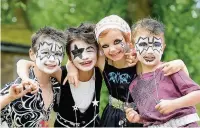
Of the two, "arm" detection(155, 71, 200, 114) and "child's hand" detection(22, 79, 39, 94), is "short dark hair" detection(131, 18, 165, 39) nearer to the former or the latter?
"arm" detection(155, 71, 200, 114)

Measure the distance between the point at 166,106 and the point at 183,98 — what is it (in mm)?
74

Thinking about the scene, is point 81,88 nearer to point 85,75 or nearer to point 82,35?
point 85,75

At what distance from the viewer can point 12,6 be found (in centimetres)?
511

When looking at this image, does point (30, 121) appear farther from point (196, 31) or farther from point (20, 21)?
point (20, 21)

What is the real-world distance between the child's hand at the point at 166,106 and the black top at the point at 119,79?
0.97 ft

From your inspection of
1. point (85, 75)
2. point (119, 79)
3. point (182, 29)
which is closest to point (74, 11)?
point (182, 29)

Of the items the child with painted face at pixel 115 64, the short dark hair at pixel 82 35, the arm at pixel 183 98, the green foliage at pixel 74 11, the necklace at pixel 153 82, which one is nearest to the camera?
the arm at pixel 183 98

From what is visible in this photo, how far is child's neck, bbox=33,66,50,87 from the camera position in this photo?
7.41 feet

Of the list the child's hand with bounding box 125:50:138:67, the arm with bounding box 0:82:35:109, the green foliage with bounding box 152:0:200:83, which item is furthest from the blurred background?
the arm with bounding box 0:82:35:109

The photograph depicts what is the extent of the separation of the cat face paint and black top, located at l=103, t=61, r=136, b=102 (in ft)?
0.48

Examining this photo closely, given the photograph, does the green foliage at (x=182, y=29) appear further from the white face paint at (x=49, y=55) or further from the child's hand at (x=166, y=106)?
the child's hand at (x=166, y=106)

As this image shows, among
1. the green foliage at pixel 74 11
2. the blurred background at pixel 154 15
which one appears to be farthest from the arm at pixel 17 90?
the green foliage at pixel 74 11

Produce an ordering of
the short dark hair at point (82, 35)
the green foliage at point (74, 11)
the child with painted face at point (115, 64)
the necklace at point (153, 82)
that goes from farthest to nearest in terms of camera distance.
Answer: the green foliage at point (74, 11), the short dark hair at point (82, 35), the child with painted face at point (115, 64), the necklace at point (153, 82)

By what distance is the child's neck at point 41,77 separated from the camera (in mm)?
2258
